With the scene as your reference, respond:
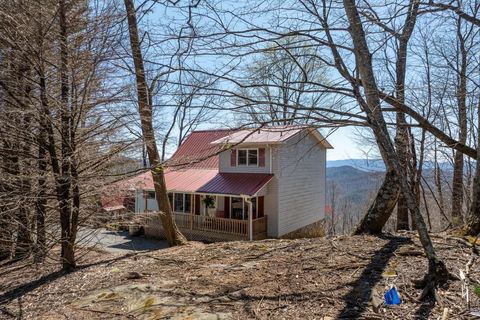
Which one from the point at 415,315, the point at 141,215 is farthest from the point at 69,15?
the point at 415,315

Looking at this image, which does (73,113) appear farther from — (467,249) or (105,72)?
(467,249)

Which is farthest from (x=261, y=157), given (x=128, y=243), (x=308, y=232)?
(x=128, y=243)

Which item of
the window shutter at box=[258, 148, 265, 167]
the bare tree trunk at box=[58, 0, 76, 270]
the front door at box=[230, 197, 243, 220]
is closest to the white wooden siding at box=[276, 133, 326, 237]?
the window shutter at box=[258, 148, 265, 167]

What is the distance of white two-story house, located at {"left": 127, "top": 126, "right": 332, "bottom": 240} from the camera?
15516 mm

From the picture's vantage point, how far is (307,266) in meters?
4.04

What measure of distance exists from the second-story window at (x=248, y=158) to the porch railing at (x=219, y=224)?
2683 millimetres

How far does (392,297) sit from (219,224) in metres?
13.2

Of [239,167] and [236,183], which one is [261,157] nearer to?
[239,167]

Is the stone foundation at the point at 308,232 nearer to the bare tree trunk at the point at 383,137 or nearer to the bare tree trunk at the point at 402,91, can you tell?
the bare tree trunk at the point at 402,91

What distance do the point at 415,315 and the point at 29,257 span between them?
6122 mm

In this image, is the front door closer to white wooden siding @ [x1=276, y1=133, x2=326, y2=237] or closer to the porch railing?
the porch railing

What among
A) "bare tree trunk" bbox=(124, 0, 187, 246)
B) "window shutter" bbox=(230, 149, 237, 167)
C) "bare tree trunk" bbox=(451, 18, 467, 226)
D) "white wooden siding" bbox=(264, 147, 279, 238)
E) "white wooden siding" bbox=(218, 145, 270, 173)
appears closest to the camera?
"bare tree trunk" bbox=(124, 0, 187, 246)

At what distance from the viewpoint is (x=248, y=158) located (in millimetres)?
16828

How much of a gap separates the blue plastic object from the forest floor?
2.4 inches
